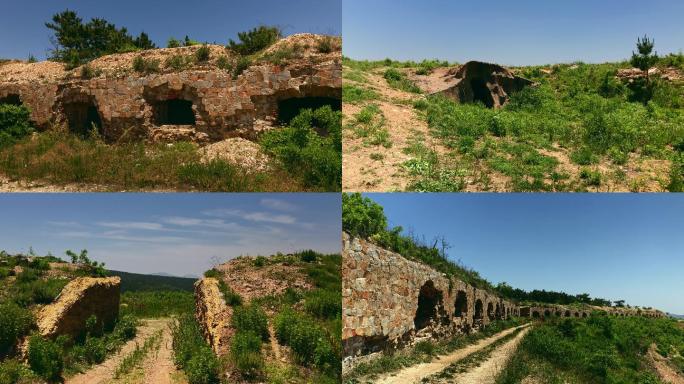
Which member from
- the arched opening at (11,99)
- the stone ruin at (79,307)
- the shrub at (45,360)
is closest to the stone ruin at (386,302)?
the shrub at (45,360)

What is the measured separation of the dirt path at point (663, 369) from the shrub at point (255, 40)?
18.2 metres

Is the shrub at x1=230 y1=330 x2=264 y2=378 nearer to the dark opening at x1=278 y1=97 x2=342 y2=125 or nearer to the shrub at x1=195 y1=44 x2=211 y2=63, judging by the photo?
the dark opening at x1=278 y1=97 x2=342 y2=125

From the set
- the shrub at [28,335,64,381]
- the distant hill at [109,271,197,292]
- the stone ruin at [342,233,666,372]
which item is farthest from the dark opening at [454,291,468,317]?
the distant hill at [109,271,197,292]

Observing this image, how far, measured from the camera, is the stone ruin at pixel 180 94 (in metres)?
13.2

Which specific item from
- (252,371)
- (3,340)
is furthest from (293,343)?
(3,340)

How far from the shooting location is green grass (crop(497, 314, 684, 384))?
9.95 m

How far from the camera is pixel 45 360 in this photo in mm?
7883

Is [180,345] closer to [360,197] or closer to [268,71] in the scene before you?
[360,197]

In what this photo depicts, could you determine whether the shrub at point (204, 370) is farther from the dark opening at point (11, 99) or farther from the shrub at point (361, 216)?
the dark opening at point (11, 99)

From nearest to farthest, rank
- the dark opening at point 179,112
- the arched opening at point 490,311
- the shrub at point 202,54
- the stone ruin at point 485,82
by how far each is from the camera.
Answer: the shrub at point 202,54
the dark opening at point 179,112
the stone ruin at point 485,82
the arched opening at point 490,311

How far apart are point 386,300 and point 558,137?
26.6 ft

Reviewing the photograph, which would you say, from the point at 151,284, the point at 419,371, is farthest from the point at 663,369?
the point at 151,284

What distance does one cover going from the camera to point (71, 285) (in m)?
10.7

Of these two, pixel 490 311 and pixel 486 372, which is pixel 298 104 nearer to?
pixel 486 372
